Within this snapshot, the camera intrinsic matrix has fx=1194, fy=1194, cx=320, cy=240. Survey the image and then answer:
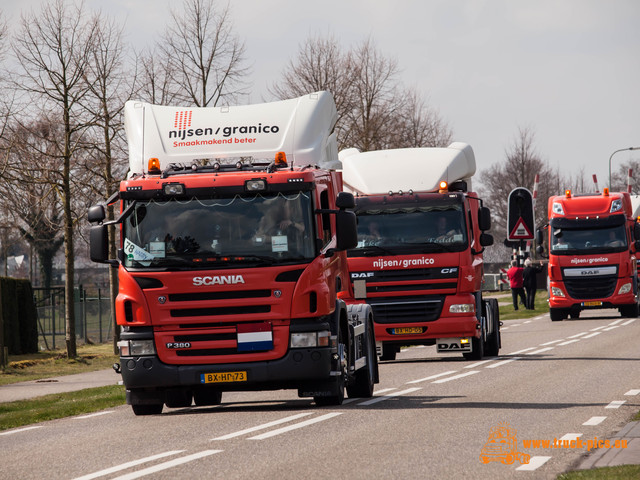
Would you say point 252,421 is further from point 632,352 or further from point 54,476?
point 632,352

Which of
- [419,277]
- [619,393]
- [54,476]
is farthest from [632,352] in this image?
[54,476]

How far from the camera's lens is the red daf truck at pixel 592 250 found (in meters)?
34.5

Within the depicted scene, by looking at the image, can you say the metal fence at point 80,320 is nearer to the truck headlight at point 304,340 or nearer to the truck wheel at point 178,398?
the truck wheel at point 178,398

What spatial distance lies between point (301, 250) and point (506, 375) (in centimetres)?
634

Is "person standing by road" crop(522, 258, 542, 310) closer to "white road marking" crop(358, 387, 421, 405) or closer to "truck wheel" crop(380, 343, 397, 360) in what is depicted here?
"truck wheel" crop(380, 343, 397, 360)

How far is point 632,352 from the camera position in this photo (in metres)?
22.5

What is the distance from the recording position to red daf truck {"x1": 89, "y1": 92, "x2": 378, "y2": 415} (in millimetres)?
12883

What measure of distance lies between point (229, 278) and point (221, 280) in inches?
3.5

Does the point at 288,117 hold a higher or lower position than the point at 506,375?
higher

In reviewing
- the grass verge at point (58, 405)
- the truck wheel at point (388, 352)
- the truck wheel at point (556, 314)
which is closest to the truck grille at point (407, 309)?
the truck wheel at point (388, 352)

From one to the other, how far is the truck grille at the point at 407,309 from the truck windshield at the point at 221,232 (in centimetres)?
805

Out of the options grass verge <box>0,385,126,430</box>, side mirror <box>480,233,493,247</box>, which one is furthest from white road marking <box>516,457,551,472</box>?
side mirror <box>480,233,493,247</box>

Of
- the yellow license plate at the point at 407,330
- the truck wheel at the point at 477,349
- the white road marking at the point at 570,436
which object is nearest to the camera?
the white road marking at the point at 570,436

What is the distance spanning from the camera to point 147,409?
14.2 metres
